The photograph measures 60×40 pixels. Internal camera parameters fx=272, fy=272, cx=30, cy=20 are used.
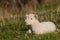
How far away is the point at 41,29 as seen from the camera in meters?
8.84

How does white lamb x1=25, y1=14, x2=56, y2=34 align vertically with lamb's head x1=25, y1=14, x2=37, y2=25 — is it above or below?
below

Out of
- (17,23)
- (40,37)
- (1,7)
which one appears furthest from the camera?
(1,7)

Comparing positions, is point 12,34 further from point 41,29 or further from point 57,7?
point 57,7

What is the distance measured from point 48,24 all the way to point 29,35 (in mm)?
831

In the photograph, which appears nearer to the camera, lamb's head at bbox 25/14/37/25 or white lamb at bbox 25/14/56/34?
lamb's head at bbox 25/14/37/25

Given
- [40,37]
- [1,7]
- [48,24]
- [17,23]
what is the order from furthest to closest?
1. [1,7]
2. [17,23]
3. [48,24]
4. [40,37]

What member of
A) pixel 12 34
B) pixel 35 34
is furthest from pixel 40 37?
pixel 12 34

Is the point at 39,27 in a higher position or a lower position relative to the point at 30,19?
lower

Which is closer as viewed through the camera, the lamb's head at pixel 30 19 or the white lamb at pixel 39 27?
the lamb's head at pixel 30 19

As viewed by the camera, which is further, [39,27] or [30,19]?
[39,27]

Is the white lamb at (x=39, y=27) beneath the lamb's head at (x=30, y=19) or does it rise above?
beneath

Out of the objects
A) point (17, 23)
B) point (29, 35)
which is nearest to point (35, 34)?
point (29, 35)

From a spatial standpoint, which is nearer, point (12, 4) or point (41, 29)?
point (41, 29)

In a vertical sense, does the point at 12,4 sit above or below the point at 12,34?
above
